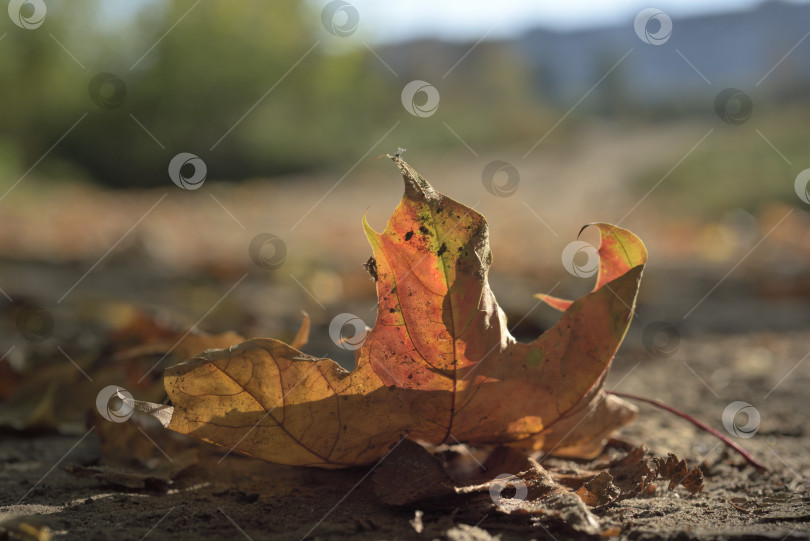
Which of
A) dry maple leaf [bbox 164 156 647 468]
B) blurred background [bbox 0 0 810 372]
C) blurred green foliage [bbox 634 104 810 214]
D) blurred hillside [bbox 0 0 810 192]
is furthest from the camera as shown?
blurred hillside [bbox 0 0 810 192]

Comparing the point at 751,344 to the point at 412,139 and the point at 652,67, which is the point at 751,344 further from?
the point at 652,67

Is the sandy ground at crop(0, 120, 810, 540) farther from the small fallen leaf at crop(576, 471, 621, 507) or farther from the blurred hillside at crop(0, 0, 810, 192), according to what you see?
the blurred hillside at crop(0, 0, 810, 192)

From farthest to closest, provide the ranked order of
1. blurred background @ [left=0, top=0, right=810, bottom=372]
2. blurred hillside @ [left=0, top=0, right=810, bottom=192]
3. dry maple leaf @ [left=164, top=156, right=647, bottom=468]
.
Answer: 1. blurred hillside @ [left=0, top=0, right=810, bottom=192]
2. blurred background @ [left=0, top=0, right=810, bottom=372]
3. dry maple leaf @ [left=164, top=156, right=647, bottom=468]

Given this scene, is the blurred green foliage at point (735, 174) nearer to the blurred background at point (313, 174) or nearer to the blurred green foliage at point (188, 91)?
the blurred background at point (313, 174)

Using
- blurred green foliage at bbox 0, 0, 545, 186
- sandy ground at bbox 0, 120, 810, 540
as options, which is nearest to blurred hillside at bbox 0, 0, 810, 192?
blurred green foliage at bbox 0, 0, 545, 186

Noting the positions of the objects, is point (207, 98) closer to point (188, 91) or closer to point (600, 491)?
point (188, 91)
